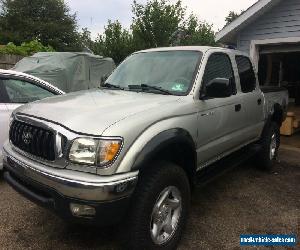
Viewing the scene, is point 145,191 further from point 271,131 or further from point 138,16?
point 138,16

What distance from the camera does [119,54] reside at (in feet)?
76.2

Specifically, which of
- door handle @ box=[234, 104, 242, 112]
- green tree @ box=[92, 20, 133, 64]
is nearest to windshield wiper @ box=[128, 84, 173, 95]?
door handle @ box=[234, 104, 242, 112]

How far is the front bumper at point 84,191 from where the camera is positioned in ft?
9.14

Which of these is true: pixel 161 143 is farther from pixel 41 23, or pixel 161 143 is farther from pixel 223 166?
pixel 41 23

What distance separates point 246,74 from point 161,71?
5.40ft

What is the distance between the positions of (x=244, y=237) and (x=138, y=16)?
16.2 meters

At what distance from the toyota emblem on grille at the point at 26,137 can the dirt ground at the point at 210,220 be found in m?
1.09

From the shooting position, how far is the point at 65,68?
1209 centimetres

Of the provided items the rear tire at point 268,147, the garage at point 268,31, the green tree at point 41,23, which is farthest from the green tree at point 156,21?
the green tree at point 41,23

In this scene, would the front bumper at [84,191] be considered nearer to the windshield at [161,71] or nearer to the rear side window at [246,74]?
the windshield at [161,71]

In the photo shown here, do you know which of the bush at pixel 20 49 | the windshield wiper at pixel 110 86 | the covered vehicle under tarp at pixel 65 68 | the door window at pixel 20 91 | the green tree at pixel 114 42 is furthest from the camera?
the green tree at pixel 114 42

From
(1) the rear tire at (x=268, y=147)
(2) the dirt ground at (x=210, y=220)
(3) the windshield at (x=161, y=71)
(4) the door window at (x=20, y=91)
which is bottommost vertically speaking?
(2) the dirt ground at (x=210, y=220)

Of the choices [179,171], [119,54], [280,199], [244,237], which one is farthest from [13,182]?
[119,54]

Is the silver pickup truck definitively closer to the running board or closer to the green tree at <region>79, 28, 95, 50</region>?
the running board
